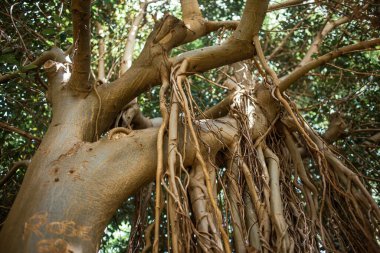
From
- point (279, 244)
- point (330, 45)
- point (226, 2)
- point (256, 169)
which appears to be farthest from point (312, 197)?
point (226, 2)

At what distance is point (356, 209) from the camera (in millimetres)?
2326

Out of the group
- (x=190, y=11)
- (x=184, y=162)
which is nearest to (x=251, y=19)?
(x=190, y=11)

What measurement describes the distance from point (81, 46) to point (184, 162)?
773mm

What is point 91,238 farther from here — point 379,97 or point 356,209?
point 379,97

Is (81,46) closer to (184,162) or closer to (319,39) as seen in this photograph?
(184,162)

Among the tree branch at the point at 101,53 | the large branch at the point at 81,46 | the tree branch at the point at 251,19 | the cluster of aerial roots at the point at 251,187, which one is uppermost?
the tree branch at the point at 101,53

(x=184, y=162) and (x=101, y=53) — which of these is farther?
(x=101, y=53)

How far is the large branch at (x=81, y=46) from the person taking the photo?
194cm

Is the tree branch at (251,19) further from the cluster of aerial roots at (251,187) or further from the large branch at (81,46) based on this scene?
the large branch at (81,46)

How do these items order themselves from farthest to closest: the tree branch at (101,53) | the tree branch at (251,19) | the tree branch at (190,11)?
1. the tree branch at (101,53)
2. the tree branch at (190,11)
3. the tree branch at (251,19)

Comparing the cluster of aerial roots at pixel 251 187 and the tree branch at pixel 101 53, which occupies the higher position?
the tree branch at pixel 101 53

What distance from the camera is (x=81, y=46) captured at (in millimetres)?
2051

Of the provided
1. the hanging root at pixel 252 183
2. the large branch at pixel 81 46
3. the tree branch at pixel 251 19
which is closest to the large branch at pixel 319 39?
the hanging root at pixel 252 183

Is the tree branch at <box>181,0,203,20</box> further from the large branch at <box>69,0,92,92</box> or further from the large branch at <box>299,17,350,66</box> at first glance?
the large branch at <box>299,17,350,66</box>
